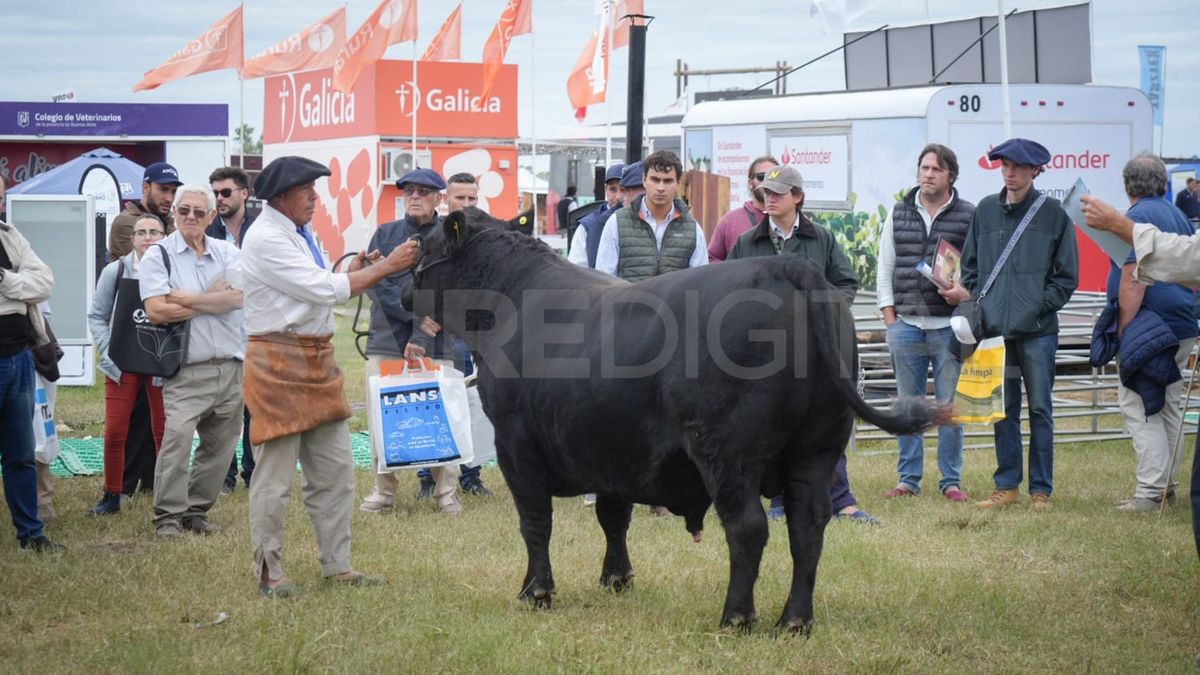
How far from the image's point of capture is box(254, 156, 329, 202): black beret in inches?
241

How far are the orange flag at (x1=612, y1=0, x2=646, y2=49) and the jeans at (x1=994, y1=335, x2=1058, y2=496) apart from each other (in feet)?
32.3

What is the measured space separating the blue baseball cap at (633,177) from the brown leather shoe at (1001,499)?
10.5 feet

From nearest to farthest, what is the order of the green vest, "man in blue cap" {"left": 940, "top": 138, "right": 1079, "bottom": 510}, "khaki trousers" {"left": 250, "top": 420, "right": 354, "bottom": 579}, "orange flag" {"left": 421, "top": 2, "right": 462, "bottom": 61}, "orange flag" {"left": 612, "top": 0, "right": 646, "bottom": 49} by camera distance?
"khaki trousers" {"left": 250, "top": 420, "right": 354, "bottom": 579} < the green vest < "man in blue cap" {"left": 940, "top": 138, "right": 1079, "bottom": 510} < "orange flag" {"left": 612, "top": 0, "right": 646, "bottom": 49} < "orange flag" {"left": 421, "top": 2, "right": 462, "bottom": 61}

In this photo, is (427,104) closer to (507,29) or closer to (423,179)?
(507,29)

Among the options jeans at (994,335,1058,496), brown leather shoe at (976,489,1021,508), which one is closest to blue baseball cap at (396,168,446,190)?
jeans at (994,335,1058,496)

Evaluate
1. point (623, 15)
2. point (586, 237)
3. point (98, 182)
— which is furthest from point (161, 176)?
point (623, 15)

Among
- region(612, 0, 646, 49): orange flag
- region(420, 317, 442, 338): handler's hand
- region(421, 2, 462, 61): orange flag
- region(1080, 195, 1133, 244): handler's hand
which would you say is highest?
region(421, 2, 462, 61): orange flag

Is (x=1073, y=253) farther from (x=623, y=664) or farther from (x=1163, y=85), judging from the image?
(x=1163, y=85)

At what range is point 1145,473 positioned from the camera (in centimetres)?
866

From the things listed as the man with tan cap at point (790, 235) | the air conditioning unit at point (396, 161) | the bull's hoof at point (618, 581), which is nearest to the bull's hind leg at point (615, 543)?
the bull's hoof at point (618, 581)

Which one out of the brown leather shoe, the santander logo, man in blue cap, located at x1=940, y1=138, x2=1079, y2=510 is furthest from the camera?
the santander logo

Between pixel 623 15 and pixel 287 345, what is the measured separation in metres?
13.0

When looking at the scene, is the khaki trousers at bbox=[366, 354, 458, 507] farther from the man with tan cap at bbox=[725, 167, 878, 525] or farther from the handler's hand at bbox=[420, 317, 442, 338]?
the man with tan cap at bbox=[725, 167, 878, 525]

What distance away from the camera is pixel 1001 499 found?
8719mm
